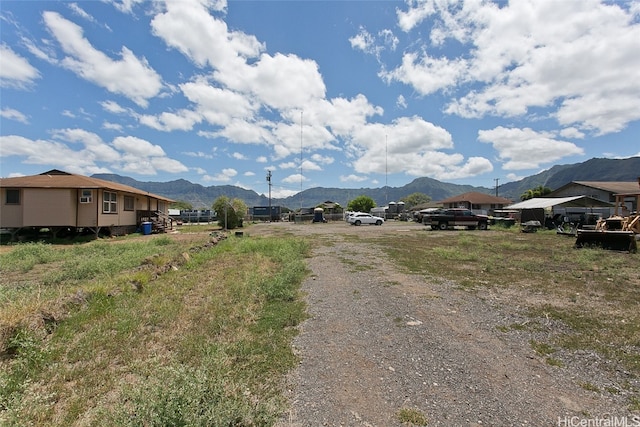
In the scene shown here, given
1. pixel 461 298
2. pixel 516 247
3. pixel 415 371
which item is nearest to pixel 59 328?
pixel 415 371

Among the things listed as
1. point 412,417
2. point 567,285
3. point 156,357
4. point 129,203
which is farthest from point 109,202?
point 567,285

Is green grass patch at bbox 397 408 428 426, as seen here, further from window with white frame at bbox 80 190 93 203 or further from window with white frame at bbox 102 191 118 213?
window with white frame at bbox 102 191 118 213

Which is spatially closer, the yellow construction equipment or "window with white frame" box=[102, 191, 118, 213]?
the yellow construction equipment

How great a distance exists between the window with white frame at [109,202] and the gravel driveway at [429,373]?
60.5 ft

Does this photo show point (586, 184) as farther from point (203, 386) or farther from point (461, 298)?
point (203, 386)

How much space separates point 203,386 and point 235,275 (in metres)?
5.34

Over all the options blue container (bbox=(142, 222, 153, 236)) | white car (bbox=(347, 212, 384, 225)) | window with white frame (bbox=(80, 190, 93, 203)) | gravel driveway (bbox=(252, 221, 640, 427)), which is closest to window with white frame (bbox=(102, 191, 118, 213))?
window with white frame (bbox=(80, 190, 93, 203))

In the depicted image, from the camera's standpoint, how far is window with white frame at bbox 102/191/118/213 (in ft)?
59.6

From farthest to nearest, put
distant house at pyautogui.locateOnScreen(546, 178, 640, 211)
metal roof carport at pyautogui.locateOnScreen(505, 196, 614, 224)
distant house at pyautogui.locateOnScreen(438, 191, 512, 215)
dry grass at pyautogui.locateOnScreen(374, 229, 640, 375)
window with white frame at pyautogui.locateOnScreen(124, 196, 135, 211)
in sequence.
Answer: distant house at pyautogui.locateOnScreen(438, 191, 512, 215)
distant house at pyautogui.locateOnScreen(546, 178, 640, 211)
metal roof carport at pyautogui.locateOnScreen(505, 196, 614, 224)
window with white frame at pyautogui.locateOnScreen(124, 196, 135, 211)
dry grass at pyautogui.locateOnScreen(374, 229, 640, 375)

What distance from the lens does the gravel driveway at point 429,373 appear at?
2.51m

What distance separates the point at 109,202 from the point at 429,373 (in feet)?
70.8

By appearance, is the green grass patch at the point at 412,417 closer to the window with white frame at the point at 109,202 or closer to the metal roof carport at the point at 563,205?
the window with white frame at the point at 109,202

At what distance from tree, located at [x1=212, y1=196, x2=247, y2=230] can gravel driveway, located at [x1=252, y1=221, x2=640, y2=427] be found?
26415 mm

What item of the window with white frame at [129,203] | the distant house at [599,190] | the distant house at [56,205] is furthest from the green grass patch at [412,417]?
the distant house at [599,190]
